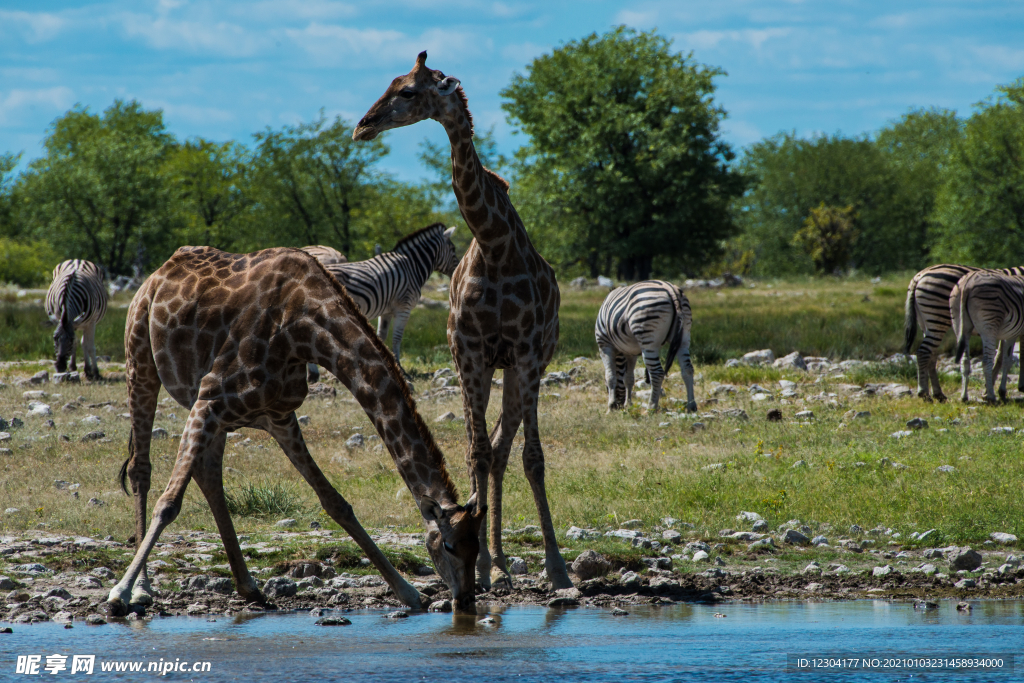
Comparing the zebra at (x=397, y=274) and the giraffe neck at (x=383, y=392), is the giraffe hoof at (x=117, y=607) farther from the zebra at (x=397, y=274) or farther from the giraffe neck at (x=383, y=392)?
the zebra at (x=397, y=274)

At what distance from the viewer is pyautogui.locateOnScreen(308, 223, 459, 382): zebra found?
17.1 metres

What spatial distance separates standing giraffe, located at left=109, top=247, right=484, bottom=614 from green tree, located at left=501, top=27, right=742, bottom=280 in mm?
40322

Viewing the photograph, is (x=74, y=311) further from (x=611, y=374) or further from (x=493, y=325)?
(x=493, y=325)

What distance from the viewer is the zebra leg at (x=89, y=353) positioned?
17.6 metres

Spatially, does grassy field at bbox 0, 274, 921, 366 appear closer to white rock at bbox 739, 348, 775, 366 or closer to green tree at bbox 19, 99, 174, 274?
white rock at bbox 739, 348, 775, 366

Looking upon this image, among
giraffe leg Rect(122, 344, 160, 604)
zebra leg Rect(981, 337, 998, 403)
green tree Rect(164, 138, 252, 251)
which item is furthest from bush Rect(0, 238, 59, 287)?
giraffe leg Rect(122, 344, 160, 604)

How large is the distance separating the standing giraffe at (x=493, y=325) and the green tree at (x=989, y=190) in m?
53.6

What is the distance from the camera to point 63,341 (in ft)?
57.7

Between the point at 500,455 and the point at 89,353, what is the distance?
45.6 ft

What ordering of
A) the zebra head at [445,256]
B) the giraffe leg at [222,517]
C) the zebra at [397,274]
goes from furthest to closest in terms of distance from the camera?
the zebra head at [445,256] → the zebra at [397,274] → the giraffe leg at [222,517]

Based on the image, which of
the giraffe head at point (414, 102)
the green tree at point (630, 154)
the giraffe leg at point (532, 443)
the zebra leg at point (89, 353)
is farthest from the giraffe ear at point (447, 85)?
the green tree at point (630, 154)

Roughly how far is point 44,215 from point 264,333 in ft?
210

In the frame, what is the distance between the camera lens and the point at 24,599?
5691 millimetres

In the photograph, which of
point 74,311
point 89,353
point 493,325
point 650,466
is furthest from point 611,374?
point 74,311
